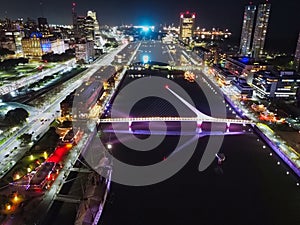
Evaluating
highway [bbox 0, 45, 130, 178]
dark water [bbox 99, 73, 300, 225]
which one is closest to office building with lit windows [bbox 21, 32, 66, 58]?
highway [bbox 0, 45, 130, 178]

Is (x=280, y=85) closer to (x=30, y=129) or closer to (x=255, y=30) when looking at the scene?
(x=30, y=129)

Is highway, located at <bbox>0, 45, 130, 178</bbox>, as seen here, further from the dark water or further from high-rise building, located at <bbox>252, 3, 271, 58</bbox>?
high-rise building, located at <bbox>252, 3, 271, 58</bbox>

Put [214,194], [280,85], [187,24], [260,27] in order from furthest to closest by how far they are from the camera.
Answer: [187,24], [260,27], [280,85], [214,194]

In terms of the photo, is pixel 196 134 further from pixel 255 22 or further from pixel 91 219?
pixel 255 22

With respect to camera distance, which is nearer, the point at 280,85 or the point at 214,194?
the point at 214,194

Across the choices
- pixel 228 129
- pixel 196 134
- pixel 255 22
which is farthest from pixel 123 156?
pixel 255 22

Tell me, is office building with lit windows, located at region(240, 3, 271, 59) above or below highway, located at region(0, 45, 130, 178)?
above

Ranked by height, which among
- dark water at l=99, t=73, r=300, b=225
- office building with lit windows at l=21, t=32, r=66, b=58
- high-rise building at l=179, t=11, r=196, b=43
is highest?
high-rise building at l=179, t=11, r=196, b=43

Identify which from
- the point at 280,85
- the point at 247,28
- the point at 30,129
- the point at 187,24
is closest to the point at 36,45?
the point at 30,129

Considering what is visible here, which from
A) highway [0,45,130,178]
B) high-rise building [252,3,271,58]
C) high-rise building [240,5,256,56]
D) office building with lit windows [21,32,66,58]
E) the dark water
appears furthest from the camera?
high-rise building [240,5,256,56]
